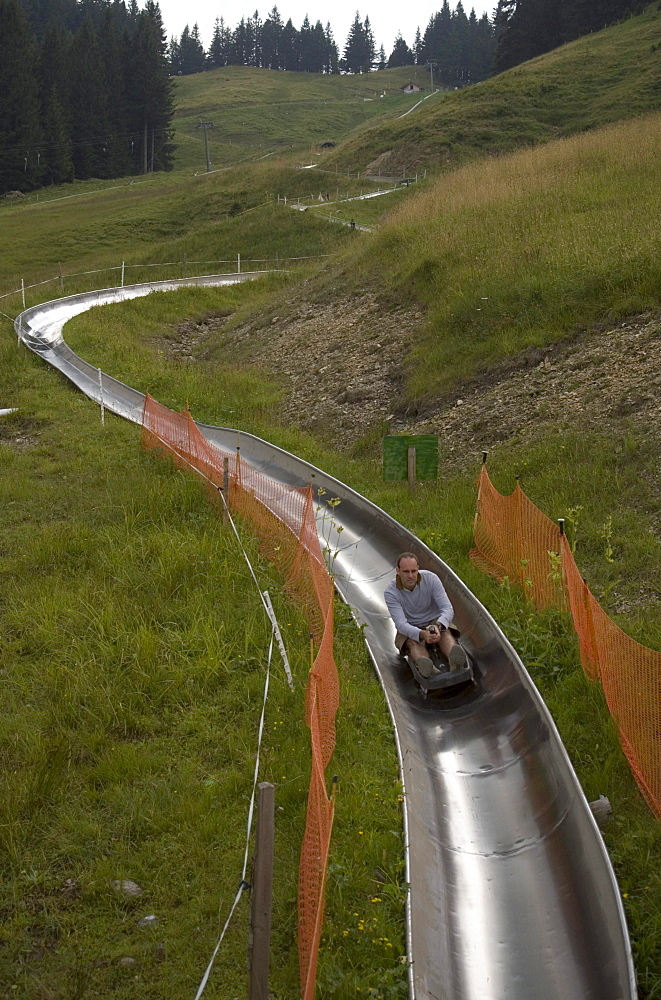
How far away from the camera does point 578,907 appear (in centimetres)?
553

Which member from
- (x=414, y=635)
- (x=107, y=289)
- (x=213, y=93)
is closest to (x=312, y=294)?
(x=107, y=289)

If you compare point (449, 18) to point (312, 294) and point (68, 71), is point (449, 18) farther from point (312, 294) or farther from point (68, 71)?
point (312, 294)

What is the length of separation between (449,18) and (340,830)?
166548 millimetres

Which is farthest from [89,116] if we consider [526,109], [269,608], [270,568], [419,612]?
[419,612]

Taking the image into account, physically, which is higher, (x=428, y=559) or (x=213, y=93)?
(x=213, y=93)

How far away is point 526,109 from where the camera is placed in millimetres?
51531

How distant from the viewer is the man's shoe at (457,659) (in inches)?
329

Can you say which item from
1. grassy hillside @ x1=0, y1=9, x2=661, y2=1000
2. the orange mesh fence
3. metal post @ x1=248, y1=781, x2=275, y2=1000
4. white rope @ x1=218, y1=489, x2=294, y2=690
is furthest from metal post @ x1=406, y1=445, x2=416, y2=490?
metal post @ x1=248, y1=781, x2=275, y2=1000

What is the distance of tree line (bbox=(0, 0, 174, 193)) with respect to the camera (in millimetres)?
71500

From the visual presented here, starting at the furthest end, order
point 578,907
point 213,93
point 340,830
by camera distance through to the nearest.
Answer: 1. point 213,93
2. point 340,830
3. point 578,907

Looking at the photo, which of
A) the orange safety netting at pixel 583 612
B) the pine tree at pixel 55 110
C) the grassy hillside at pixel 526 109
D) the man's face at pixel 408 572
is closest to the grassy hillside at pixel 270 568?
the orange safety netting at pixel 583 612

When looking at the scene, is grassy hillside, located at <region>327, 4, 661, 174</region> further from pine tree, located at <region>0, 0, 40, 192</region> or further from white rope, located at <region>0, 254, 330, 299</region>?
pine tree, located at <region>0, 0, 40, 192</region>

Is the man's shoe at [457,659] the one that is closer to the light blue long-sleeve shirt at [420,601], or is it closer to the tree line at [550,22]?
the light blue long-sleeve shirt at [420,601]

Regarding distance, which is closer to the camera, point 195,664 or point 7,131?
point 195,664
